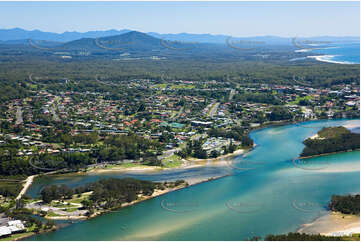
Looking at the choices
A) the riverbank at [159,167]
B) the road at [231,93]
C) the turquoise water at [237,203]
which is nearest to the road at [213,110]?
the road at [231,93]

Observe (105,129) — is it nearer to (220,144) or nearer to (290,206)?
(220,144)

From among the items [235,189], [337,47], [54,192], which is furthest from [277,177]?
[337,47]

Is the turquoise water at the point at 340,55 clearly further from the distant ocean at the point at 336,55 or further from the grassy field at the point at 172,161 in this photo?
the grassy field at the point at 172,161

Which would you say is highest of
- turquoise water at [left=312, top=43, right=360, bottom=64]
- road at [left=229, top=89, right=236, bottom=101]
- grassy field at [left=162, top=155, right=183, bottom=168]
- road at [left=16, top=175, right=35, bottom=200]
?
turquoise water at [left=312, top=43, right=360, bottom=64]

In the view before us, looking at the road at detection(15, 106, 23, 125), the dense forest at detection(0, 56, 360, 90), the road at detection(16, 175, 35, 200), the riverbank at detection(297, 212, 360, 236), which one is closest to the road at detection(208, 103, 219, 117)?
the dense forest at detection(0, 56, 360, 90)

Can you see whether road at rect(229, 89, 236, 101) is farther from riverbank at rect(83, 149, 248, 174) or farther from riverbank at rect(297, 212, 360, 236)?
riverbank at rect(297, 212, 360, 236)

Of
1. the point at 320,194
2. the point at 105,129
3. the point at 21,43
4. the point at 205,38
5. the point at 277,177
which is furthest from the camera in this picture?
the point at 205,38
